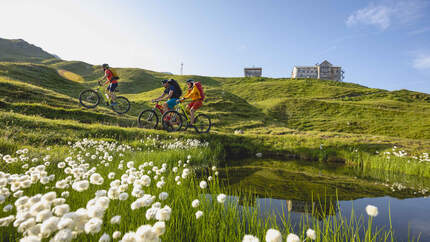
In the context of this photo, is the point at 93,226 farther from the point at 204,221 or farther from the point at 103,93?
the point at 103,93

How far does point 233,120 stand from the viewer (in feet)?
115

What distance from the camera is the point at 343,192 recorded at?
27.6 feet

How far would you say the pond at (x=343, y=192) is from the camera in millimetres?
5937

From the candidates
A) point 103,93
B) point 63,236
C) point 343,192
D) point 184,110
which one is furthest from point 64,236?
point 103,93

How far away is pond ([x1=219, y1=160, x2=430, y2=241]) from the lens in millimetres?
5937

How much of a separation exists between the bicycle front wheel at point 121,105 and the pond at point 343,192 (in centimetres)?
1250

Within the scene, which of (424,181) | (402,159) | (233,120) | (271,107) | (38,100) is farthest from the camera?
(271,107)

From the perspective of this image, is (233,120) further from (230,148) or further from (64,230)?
(64,230)

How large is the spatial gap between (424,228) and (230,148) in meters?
12.9

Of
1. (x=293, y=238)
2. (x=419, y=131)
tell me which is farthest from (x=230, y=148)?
(x=419, y=131)

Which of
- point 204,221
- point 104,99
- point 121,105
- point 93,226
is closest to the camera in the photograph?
point 93,226

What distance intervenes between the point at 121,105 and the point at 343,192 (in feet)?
62.2

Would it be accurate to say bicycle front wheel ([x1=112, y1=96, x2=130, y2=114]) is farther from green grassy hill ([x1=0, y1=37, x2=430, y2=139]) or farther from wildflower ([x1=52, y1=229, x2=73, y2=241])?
wildflower ([x1=52, y1=229, x2=73, y2=241])

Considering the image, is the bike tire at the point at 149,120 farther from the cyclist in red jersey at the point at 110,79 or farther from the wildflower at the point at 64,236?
the wildflower at the point at 64,236
